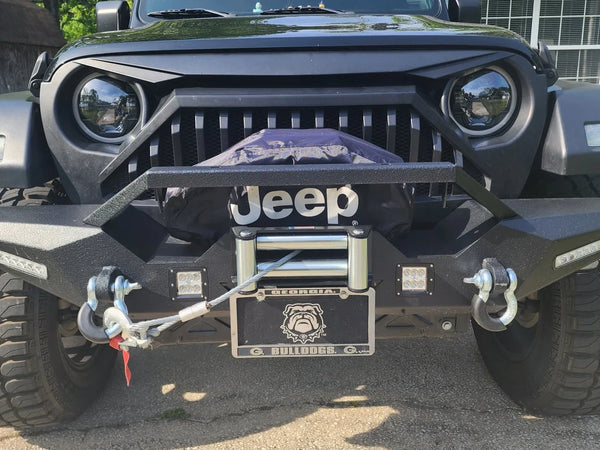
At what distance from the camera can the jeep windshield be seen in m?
3.23

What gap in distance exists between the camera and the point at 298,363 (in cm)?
319

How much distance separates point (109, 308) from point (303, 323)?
2.02ft

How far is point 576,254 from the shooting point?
6.28ft

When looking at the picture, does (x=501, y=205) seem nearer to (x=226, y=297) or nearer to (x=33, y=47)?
(x=226, y=297)

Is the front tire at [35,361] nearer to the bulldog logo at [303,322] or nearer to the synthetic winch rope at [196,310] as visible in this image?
the synthetic winch rope at [196,310]

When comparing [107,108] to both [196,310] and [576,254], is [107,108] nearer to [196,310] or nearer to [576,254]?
[196,310]

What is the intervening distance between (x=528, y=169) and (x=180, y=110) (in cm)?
132

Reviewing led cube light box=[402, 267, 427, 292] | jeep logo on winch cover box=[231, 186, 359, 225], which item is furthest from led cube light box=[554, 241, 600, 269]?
jeep logo on winch cover box=[231, 186, 359, 225]

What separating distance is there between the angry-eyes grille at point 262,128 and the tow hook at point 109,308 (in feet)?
1.46

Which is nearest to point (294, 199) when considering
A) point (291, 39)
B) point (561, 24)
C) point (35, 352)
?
point (291, 39)

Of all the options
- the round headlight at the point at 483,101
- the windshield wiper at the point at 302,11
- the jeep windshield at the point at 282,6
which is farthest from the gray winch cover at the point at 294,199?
the jeep windshield at the point at 282,6

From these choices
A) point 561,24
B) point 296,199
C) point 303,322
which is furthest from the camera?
point 561,24

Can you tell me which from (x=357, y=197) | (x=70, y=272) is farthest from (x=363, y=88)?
(x=70, y=272)

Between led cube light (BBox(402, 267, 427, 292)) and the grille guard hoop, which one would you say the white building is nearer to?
led cube light (BBox(402, 267, 427, 292))
